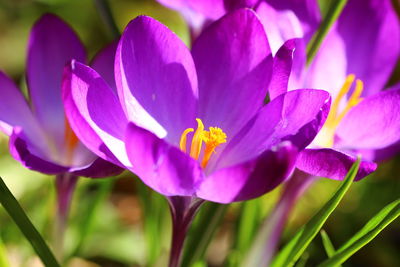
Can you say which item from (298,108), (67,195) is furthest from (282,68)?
(67,195)

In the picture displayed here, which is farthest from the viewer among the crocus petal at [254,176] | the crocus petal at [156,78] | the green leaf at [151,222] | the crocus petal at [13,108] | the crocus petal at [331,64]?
the green leaf at [151,222]

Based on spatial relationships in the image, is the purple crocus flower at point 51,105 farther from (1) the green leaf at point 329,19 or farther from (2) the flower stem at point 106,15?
(1) the green leaf at point 329,19

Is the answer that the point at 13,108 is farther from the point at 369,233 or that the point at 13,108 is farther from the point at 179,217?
the point at 369,233

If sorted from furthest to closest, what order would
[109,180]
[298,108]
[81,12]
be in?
[81,12] → [109,180] → [298,108]

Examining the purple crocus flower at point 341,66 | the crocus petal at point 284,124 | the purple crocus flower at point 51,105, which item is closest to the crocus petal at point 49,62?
the purple crocus flower at point 51,105

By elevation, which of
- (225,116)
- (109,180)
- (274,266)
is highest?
(225,116)

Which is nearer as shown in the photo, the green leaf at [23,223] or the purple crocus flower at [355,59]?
the green leaf at [23,223]

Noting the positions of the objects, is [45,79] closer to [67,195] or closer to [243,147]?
[67,195]

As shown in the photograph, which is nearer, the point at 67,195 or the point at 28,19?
the point at 67,195
